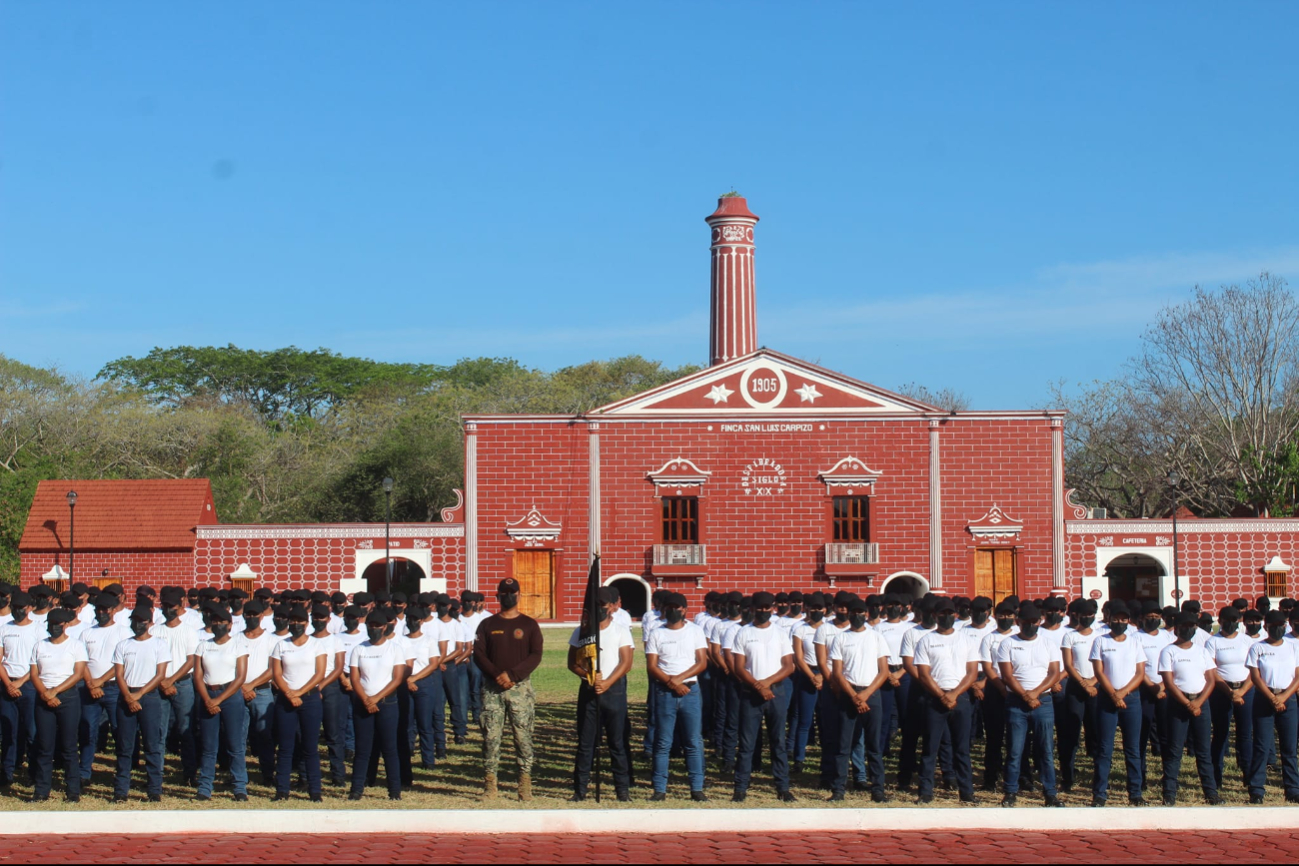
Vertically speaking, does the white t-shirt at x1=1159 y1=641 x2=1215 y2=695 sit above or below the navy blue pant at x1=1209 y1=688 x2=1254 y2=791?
above

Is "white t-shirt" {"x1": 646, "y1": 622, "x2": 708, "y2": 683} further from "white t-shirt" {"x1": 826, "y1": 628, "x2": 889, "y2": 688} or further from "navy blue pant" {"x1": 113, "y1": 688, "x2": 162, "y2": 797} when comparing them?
"navy blue pant" {"x1": 113, "y1": 688, "x2": 162, "y2": 797}

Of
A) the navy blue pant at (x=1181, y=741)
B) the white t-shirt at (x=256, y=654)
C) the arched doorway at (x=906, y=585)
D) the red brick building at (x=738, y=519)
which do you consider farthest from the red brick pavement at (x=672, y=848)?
the arched doorway at (x=906, y=585)

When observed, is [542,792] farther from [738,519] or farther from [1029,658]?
[738,519]

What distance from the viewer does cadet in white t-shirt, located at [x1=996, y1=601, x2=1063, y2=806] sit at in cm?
1177

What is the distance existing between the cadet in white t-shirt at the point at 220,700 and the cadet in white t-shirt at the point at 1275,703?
833 centimetres

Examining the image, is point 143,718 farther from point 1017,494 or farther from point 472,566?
point 1017,494

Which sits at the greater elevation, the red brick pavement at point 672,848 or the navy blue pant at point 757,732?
the navy blue pant at point 757,732

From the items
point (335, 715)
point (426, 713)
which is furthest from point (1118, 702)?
point (335, 715)

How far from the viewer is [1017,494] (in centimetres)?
3816

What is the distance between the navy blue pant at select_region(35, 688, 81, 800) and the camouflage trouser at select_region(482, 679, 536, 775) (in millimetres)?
3446

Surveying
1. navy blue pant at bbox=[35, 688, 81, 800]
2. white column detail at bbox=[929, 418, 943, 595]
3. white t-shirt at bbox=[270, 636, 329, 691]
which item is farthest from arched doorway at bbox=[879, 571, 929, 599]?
navy blue pant at bbox=[35, 688, 81, 800]

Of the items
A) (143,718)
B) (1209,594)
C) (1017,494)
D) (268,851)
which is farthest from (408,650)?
(1209,594)

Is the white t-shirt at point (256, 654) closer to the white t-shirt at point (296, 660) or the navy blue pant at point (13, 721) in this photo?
the white t-shirt at point (296, 660)

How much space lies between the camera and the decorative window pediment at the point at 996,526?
38062 mm
